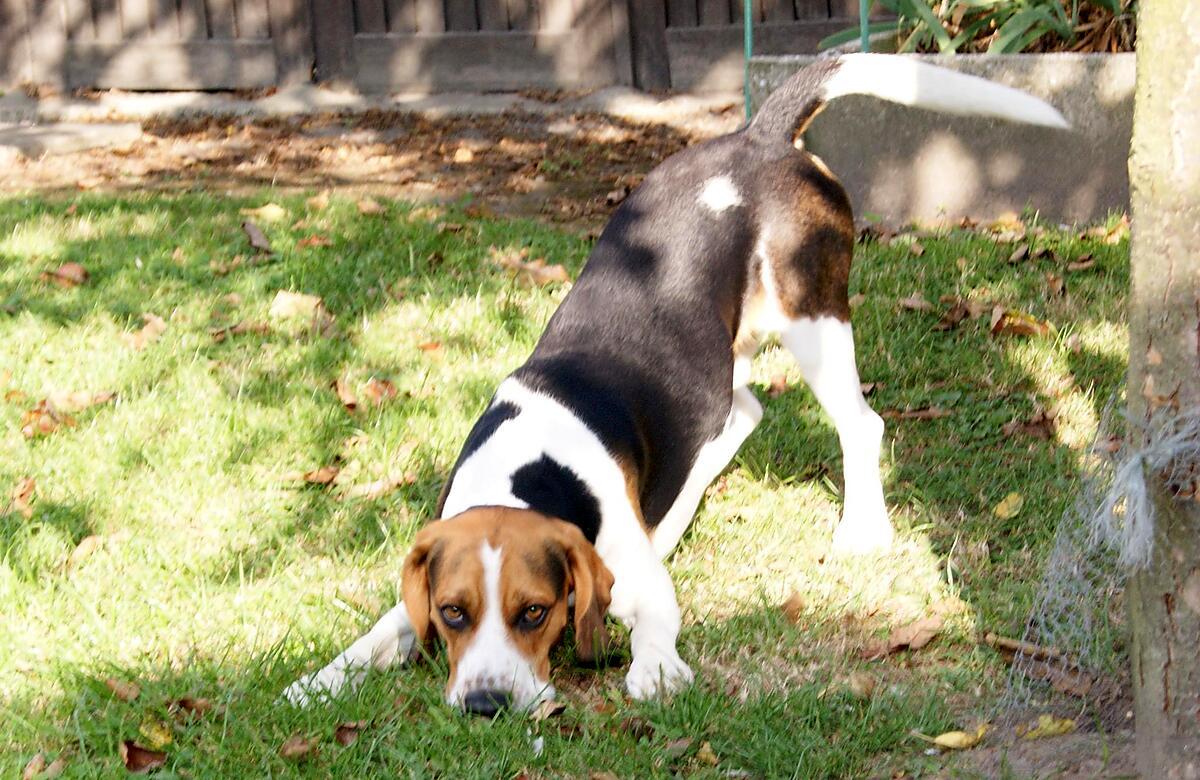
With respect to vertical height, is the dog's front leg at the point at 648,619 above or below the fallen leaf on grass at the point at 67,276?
below

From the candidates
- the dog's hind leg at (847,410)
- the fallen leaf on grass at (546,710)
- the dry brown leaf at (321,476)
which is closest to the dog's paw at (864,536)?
the dog's hind leg at (847,410)

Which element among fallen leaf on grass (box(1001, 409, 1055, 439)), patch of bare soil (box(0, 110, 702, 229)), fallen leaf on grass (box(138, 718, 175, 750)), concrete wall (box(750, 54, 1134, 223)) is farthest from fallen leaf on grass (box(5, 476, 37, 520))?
concrete wall (box(750, 54, 1134, 223))

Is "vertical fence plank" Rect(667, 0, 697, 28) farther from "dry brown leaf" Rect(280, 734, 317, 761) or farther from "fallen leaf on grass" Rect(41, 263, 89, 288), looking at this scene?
"dry brown leaf" Rect(280, 734, 317, 761)

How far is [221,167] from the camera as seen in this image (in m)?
9.27

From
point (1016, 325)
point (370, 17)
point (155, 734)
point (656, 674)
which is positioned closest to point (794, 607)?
point (656, 674)

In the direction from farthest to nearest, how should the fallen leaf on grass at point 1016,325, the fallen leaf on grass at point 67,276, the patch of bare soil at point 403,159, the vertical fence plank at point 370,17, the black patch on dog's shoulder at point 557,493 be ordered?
the vertical fence plank at point 370,17, the patch of bare soil at point 403,159, the fallen leaf on grass at point 67,276, the fallen leaf on grass at point 1016,325, the black patch on dog's shoulder at point 557,493

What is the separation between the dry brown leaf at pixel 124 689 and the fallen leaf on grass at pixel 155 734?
0.39ft

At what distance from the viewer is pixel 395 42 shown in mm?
11109

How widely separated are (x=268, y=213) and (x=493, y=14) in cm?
393

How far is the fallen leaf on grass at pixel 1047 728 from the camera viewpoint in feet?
11.3

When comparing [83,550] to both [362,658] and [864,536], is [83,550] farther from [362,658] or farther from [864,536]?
[864,536]

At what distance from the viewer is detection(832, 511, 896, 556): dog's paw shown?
457cm

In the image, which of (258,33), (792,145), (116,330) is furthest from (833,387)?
(258,33)

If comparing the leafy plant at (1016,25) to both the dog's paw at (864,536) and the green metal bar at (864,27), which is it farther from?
the dog's paw at (864,536)
